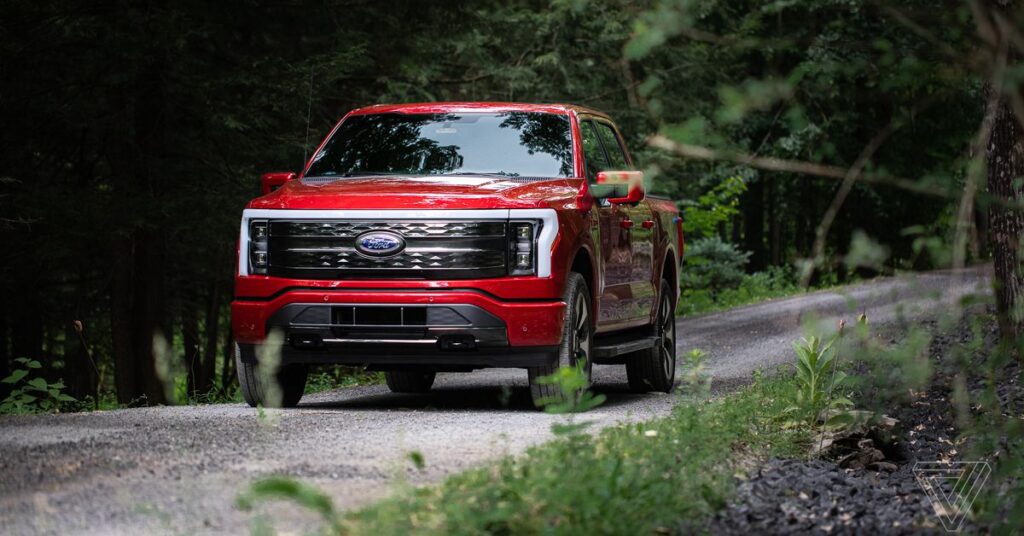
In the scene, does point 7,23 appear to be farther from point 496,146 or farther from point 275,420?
point 275,420

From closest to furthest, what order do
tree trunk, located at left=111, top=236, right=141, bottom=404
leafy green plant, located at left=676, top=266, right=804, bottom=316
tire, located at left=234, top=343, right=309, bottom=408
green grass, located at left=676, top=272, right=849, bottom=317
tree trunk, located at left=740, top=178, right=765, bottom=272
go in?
1. tire, located at left=234, top=343, right=309, bottom=408
2. tree trunk, located at left=111, top=236, right=141, bottom=404
3. green grass, located at left=676, top=272, right=849, bottom=317
4. leafy green plant, located at left=676, top=266, right=804, bottom=316
5. tree trunk, located at left=740, top=178, right=765, bottom=272

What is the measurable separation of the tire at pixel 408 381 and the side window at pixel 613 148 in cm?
243

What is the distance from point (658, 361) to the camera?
11.2 meters

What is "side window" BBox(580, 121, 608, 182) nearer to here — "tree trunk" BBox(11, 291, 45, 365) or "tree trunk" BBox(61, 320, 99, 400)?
"tree trunk" BBox(11, 291, 45, 365)

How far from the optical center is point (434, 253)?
865 cm

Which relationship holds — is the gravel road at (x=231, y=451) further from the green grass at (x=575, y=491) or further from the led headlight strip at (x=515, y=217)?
the led headlight strip at (x=515, y=217)

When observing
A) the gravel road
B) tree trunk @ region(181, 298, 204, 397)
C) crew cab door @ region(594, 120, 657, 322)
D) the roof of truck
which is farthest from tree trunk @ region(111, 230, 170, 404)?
crew cab door @ region(594, 120, 657, 322)

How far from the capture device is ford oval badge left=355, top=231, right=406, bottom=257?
8.67 meters

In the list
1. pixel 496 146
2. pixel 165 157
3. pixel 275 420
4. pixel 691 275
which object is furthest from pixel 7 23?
pixel 691 275

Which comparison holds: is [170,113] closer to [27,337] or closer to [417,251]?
[417,251]

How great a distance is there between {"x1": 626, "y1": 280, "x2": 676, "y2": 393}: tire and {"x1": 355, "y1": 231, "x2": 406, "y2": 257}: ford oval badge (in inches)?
123

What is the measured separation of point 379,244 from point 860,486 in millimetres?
3259

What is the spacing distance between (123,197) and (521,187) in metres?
7.79

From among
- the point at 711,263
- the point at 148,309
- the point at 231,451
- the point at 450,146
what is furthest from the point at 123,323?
the point at 711,263
